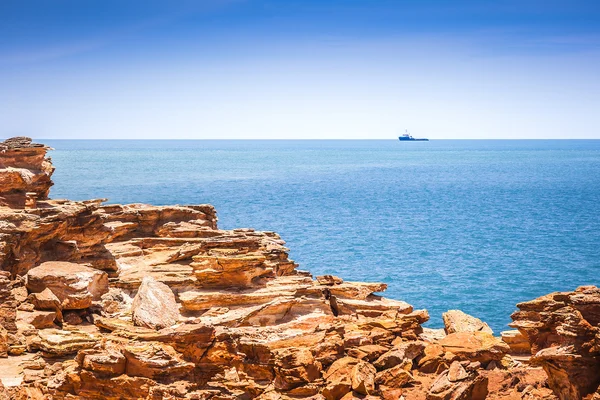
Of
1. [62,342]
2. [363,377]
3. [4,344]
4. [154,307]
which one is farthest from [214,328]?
[4,344]

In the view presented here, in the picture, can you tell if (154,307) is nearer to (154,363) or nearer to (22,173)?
(154,363)

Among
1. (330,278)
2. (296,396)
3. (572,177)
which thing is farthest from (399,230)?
(572,177)

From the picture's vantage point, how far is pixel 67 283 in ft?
95.6

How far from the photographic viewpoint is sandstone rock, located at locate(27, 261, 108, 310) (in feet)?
94.5

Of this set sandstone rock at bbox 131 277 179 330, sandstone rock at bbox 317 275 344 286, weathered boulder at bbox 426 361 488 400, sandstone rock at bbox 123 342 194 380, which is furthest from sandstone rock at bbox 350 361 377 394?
sandstone rock at bbox 317 275 344 286

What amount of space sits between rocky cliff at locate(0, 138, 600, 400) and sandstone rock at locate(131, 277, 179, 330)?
0.09 meters

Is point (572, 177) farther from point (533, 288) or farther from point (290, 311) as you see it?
point (290, 311)

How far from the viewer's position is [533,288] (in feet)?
196

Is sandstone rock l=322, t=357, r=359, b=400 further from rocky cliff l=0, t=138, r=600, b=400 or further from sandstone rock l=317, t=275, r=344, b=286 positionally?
sandstone rock l=317, t=275, r=344, b=286

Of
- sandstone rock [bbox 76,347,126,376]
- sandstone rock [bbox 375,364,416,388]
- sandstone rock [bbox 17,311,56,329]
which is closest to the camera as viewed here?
sandstone rock [bbox 375,364,416,388]

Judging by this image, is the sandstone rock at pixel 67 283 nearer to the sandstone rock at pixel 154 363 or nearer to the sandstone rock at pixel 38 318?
the sandstone rock at pixel 38 318

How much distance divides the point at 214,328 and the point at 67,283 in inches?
441

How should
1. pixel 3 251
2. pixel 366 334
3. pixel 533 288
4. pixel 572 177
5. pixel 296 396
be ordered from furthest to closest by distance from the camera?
pixel 572 177 < pixel 533 288 < pixel 3 251 < pixel 366 334 < pixel 296 396

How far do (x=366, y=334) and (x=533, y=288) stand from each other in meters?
42.7
